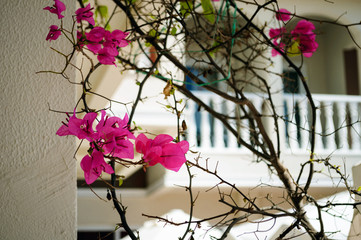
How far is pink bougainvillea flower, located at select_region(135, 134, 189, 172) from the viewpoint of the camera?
94 cm

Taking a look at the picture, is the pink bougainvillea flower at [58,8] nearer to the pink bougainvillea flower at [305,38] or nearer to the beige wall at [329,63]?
the pink bougainvillea flower at [305,38]

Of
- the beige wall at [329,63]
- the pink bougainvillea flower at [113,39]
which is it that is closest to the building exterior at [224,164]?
the beige wall at [329,63]

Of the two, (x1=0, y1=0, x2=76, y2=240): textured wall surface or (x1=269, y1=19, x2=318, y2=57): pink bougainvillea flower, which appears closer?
(x1=0, y1=0, x2=76, y2=240): textured wall surface

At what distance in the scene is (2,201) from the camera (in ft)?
2.99

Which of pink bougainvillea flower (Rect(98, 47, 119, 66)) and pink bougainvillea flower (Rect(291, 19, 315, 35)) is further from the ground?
pink bougainvillea flower (Rect(291, 19, 315, 35))

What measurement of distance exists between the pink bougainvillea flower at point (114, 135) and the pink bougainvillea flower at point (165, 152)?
0.22ft

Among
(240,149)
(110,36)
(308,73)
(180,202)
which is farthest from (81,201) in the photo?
(110,36)

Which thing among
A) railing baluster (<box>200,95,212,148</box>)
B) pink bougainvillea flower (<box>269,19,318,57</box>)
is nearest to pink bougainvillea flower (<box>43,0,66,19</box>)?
pink bougainvillea flower (<box>269,19,318,57</box>)

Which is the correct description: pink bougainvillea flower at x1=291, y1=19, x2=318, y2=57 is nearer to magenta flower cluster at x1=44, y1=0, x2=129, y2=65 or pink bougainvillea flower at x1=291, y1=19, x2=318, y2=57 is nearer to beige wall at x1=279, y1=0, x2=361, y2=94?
magenta flower cluster at x1=44, y1=0, x2=129, y2=65

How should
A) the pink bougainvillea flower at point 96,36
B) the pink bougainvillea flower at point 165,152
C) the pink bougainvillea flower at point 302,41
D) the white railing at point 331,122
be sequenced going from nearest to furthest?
the pink bougainvillea flower at point 165,152
the pink bougainvillea flower at point 96,36
the pink bougainvillea flower at point 302,41
the white railing at point 331,122

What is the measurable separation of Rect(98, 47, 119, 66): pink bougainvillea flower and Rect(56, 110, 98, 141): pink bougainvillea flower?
0.94 ft

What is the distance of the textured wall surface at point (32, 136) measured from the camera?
0.92 metres

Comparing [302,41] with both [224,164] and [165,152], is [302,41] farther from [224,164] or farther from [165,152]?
[224,164]

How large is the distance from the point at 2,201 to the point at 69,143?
0.15m
